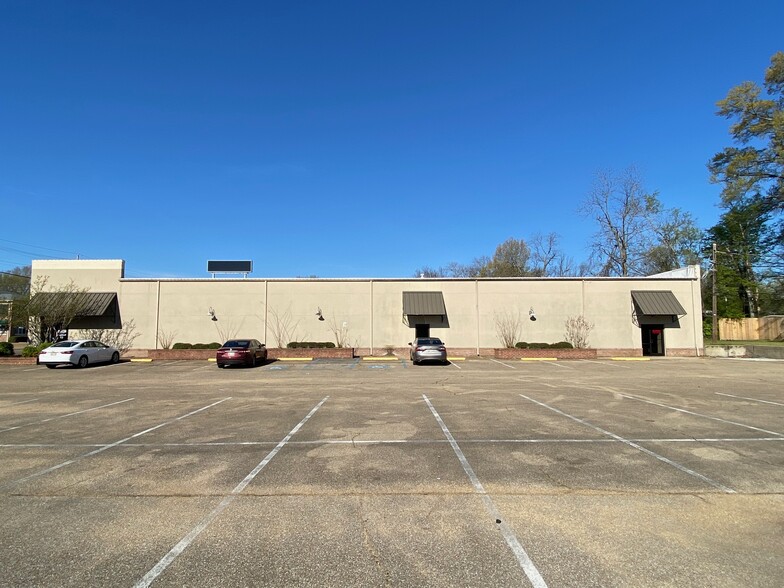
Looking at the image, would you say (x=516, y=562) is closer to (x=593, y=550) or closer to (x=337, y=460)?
(x=593, y=550)

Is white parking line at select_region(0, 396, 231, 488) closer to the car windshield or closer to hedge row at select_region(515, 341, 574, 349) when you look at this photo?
the car windshield

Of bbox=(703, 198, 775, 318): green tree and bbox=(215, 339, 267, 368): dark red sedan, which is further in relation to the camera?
bbox=(703, 198, 775, 318): green tree

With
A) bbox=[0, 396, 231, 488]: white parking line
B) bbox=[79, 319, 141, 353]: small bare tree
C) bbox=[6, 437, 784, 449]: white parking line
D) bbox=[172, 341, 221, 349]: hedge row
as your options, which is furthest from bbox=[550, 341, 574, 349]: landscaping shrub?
bbox=[79, 319, 141, 353]: small bare tree

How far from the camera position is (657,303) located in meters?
32.6

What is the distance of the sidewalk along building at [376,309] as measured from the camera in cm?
3306

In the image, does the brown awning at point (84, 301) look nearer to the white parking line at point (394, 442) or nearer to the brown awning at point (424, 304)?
the brown awning at point (424, 304)

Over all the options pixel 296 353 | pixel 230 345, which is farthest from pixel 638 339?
pixel 230 345

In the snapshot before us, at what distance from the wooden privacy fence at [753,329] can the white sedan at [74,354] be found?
5555cm

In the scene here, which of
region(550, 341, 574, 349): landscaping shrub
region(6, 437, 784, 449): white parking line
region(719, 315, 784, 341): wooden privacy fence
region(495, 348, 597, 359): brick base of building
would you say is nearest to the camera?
region(6, 437, 784, 449): white parking line

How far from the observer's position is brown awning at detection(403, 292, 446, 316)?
1267 inches

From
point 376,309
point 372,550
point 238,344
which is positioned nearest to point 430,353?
point 376,309

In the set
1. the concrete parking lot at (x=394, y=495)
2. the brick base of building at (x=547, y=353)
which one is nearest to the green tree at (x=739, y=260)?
the brick base of building at (x=547, y=353)

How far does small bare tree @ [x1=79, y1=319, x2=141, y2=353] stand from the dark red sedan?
11407 millimetres

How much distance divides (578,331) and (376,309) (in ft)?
47.2
